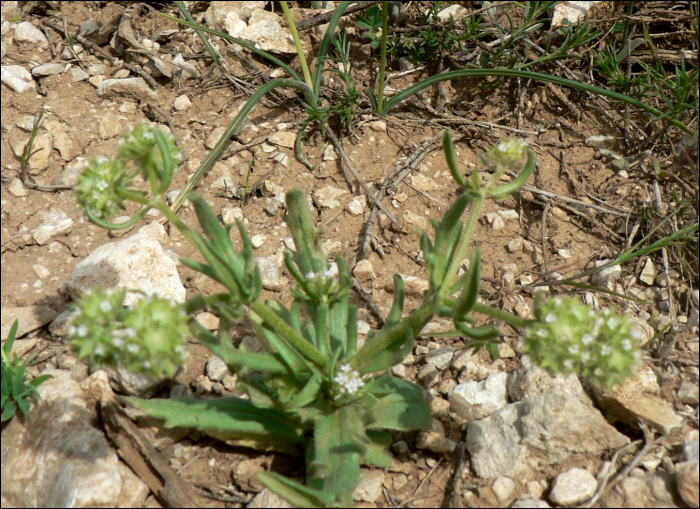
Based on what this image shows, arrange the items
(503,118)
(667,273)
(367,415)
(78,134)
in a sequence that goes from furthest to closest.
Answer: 1. (503,118)
2. (78,134)
3. (667,273)
4. (367,415)

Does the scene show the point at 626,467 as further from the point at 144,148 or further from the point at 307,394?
the point at 144,148

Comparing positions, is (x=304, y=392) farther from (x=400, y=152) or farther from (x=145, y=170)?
(x=400, y=152)

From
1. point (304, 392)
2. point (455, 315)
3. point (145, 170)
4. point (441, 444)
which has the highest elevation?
point (145, 170)

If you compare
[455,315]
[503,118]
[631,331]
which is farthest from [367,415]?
[503,118]

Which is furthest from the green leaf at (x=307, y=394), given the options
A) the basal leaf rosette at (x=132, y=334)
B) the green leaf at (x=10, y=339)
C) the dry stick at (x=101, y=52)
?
the dry stick at (x=101, y=52)

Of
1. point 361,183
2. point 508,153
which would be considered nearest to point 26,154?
point 361,183

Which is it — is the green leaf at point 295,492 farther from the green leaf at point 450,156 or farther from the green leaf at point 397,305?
the green leaf at point 450,156
